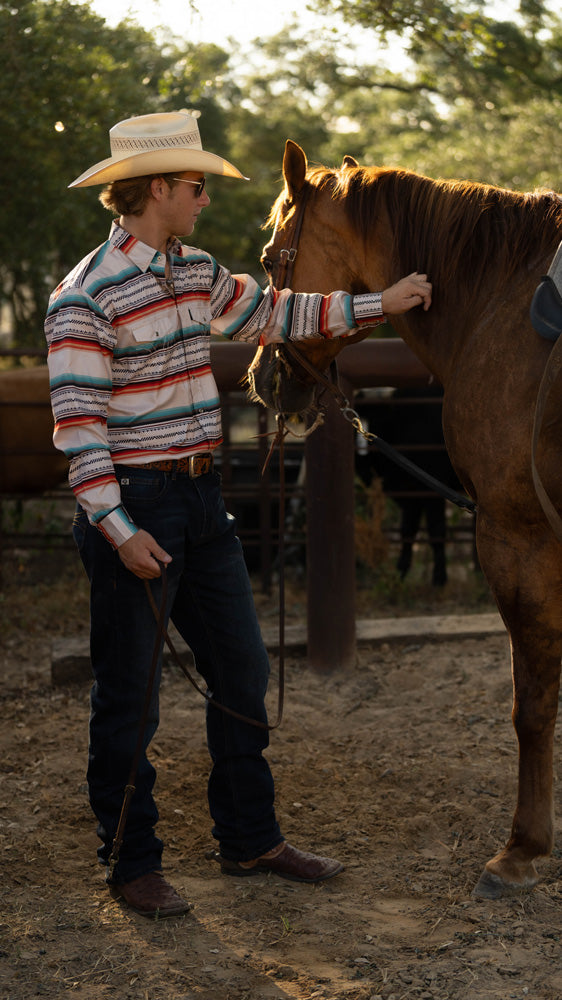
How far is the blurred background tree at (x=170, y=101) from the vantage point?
636 centimetres

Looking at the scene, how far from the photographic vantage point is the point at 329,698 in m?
4.23

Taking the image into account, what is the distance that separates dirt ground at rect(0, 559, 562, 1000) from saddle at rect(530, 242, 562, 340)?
1.57 metres

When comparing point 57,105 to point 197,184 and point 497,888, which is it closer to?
point 197,184

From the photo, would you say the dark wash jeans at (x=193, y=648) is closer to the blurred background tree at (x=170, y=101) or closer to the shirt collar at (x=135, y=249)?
the shirt collar at (x=135, y=249)

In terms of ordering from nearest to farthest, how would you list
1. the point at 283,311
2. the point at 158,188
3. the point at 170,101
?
1. the point at 158,188
2. the point at 283,311
3. the point at 170,101

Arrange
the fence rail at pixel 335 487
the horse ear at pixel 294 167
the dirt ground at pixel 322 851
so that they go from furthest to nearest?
1. the fence rail at pixel 335 487
2. the horse ear at pixel 294 167
3. the dirt ground at pixel 322 851

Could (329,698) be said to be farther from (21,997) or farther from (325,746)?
(21,997)

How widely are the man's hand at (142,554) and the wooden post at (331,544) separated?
6.64 feet

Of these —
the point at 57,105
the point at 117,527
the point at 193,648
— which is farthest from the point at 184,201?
the point at 57,105

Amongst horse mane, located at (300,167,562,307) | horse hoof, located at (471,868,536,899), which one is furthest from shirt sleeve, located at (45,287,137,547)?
horse hoof, located at (471,868,536,899)

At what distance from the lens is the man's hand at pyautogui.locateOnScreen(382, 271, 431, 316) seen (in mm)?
2635

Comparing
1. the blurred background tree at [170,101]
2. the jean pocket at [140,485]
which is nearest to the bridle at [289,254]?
the jean pocket at [140,485]

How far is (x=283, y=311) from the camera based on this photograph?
2.76m

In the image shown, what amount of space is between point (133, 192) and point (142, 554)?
0.97 m
